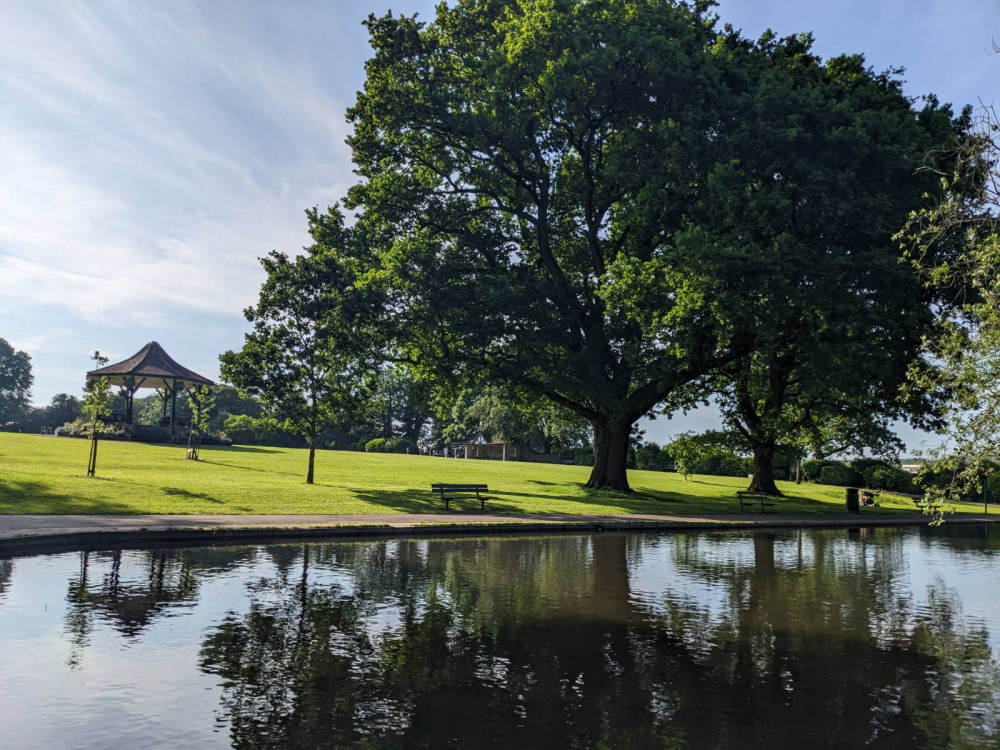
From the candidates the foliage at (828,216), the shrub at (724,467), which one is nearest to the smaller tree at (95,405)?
the foliage at (828,216)

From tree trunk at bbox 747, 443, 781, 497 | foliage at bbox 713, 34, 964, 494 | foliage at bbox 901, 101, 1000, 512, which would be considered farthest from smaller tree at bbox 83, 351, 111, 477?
tree trunk at bbox 747, 443, 781, 497

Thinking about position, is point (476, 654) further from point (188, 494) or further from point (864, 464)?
point (864, 464)

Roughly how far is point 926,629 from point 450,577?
7.64 metres

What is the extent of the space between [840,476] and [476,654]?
55275 millimetres

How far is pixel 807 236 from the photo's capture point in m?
26.3

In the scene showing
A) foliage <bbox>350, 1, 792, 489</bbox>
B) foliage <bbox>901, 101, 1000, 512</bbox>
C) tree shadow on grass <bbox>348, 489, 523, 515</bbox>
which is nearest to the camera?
foliage <bbox>901, 101, 1000, 512</bbox>

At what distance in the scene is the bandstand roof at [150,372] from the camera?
178ft

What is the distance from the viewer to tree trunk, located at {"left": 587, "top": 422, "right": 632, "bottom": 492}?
34.0m

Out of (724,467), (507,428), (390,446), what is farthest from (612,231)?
(390,446)

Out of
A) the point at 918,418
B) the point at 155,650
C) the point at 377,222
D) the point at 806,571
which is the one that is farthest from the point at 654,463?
the point at 155,650

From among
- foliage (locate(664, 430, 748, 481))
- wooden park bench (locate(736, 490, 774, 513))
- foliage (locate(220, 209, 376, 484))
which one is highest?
foliage (locate(220, 209, 376, 484))

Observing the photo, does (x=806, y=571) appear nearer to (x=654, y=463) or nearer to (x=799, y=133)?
(x=799, y=133)

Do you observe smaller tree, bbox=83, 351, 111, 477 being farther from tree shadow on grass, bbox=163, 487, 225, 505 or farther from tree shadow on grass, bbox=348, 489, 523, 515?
tree shadow on grass, bbox=348, 489, 523, 515

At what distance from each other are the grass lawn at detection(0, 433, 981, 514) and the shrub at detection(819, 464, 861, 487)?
8.83m
